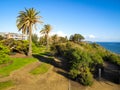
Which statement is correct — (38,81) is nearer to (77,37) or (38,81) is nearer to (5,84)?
(5,84)

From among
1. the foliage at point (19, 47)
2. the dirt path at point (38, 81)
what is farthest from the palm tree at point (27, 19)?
the dirt path at point (38, 81)

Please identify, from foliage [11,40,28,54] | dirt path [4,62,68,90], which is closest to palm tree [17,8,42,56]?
foliage [11,40,28,54]

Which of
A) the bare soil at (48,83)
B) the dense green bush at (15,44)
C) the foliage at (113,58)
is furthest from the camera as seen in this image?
the dense green bush at (15,44)

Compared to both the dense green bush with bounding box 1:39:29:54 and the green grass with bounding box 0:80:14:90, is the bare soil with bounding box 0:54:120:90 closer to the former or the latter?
the green grass with bounding box 0:80:14:90

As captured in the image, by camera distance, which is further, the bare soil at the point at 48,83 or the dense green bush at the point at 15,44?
the dense green bush at the point at 15,44

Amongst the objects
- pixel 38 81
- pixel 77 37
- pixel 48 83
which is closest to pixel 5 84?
pixel 38 81

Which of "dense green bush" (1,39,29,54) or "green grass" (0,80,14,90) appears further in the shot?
"dense green bush" (1,39,29,54)

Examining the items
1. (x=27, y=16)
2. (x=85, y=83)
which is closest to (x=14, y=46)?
(x=27, y=16)

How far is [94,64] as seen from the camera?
2923 centimetres

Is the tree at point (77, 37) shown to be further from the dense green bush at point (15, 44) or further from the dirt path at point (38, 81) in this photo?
the dirt path at point (38, 81)

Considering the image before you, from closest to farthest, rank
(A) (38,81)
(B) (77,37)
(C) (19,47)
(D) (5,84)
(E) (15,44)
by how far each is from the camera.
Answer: (D) (5,84) < (A) (38,81) < (C) (19,47) < (E) (15,44) < (B) (77,37)

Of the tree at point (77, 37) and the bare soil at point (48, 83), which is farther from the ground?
the tree at point (77, 37)

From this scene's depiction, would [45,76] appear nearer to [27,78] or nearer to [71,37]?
[27,78]

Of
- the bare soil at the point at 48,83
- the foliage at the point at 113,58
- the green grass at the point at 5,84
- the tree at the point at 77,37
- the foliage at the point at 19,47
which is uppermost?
the tree at the point at 77,37
